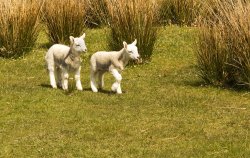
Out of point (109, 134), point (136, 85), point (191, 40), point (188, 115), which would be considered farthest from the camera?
point (191, 40)

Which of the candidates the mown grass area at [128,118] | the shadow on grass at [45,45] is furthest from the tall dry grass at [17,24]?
the mown grass area at [128,118]

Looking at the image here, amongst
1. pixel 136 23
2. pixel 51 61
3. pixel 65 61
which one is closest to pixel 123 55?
pixel 65 61

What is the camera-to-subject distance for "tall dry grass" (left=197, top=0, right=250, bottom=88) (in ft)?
36.5

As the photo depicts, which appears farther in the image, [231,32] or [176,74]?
[176,74]

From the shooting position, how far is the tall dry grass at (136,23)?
13773mm

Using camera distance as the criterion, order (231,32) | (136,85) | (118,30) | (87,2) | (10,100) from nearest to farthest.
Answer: (10,100) → (231,32) → (136,85) → (118,30) → (87,2)

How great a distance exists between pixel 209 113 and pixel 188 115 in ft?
1.14

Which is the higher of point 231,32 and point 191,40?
point 231,32

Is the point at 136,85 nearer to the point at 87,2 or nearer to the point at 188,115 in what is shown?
the point at 188,115

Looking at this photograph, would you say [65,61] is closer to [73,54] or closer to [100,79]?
[73,54]

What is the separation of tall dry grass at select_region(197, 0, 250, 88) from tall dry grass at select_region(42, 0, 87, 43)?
4328 millimetres

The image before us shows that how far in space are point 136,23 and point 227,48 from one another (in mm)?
2923

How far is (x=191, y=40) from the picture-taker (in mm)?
15625

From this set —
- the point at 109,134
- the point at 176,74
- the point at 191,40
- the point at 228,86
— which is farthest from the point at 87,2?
the point at 109,134
